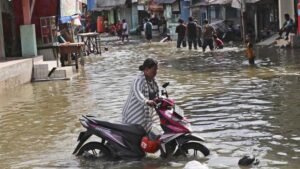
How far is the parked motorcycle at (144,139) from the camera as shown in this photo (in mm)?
7777

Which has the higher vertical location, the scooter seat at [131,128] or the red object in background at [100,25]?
the red object in background at [100,25]

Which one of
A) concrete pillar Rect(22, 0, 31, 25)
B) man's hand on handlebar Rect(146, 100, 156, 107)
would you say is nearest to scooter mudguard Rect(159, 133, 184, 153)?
man's hand on handlebar Rect(146, 100, 156, 107)

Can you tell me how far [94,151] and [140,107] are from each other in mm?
972

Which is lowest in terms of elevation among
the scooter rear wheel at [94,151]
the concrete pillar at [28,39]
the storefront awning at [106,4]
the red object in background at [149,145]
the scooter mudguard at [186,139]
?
the scooter rear wheel at [94,151]

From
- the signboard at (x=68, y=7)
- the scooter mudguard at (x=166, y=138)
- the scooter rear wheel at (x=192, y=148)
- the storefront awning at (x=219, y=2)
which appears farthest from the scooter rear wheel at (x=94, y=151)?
the storefront awning at (x=219, y=2)

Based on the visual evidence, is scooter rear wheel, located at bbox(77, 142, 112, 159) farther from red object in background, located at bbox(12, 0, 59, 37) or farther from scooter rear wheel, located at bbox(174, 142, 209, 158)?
red object in background, located at bbox(12, 0, 59, 37)

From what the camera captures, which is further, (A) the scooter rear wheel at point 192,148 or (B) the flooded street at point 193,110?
(B) the flooded street at point 193,110

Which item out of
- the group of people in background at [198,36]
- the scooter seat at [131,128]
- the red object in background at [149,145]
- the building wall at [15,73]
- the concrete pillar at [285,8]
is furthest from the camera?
the concrete pillar at [285,8]

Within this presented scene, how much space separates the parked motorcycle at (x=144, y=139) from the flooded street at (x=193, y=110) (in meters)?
0.16

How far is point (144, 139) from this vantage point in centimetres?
794

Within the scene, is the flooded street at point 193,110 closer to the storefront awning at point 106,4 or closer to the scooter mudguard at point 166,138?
the scooter mudguard at point 166,138

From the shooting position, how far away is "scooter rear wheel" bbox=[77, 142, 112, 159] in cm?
823

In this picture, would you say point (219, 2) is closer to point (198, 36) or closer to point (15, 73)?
point (198, 36)

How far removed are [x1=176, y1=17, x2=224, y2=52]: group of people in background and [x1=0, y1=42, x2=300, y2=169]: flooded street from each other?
612 cm
